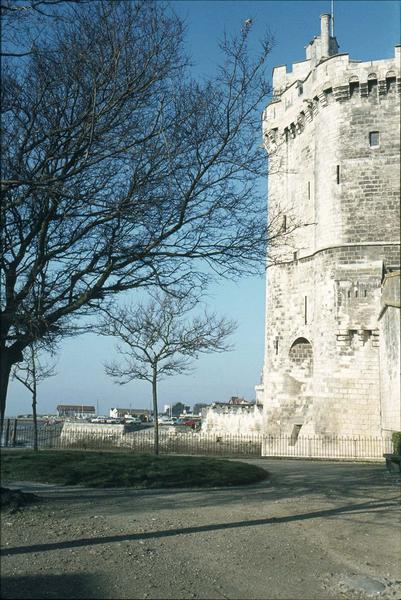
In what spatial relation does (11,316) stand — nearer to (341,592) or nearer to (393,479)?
(341,592)

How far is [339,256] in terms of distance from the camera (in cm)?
2466

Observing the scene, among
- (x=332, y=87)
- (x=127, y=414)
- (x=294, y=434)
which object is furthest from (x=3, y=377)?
(x=127, y=414)

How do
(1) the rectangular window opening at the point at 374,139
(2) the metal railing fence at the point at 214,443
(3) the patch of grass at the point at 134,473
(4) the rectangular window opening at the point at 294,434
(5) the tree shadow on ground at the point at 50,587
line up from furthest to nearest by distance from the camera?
(4) the rectangular window opening at the point at 294,434
(1) the rectangular window opening at the point at 374,139
(2) the metal railing fence at the point at 214,443
(3) the patch of grass at the point at 134,473
(5) the tree shadow on ground at the point at 50,587

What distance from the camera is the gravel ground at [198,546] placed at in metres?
4.98

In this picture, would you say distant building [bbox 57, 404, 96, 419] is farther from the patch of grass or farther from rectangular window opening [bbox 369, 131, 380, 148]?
rectangular window opening [bbox 369, 131, 380, 148]

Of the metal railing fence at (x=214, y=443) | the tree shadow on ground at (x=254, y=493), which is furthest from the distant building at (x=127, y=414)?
the tree shadow on ground at (x=254, y=493)

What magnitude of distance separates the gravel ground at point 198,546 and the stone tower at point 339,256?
13080 mm

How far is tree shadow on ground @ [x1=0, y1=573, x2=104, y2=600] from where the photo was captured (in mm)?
4250

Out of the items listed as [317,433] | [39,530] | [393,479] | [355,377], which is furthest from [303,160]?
[39,530]

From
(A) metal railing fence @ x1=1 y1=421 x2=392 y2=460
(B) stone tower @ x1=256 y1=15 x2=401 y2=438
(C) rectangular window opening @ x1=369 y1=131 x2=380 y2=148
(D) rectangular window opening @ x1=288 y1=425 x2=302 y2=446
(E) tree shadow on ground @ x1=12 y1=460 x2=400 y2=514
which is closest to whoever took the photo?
(E) tree shadow on ground @ x1=12 y1=460 x2=400 y2=514

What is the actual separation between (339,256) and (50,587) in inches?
849

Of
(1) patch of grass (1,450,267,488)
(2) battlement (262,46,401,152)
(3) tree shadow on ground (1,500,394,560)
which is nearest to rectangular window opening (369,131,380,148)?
(2) battlement (262,46,401,152)

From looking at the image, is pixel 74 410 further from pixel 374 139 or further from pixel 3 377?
pixel 374 139

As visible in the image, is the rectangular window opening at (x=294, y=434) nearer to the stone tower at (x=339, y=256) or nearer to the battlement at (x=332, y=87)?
the stone tower at (x=339, y=256)
